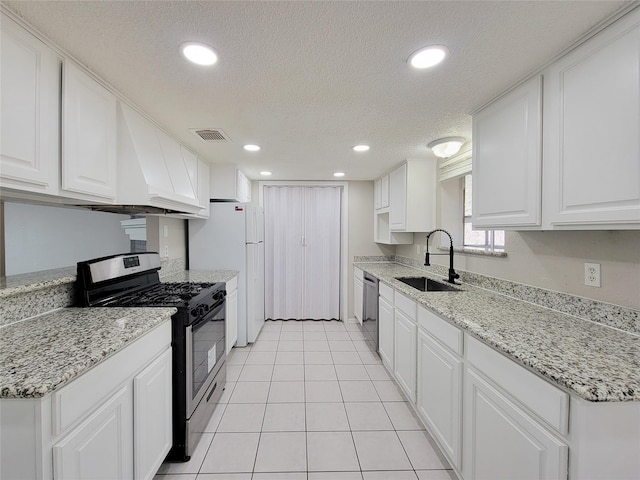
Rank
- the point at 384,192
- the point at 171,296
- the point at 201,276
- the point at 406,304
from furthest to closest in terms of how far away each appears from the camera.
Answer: the point at 384,192 < the point at 201,276 < the point at 406,304 < the point at 171,296

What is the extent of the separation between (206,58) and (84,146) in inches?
31.5

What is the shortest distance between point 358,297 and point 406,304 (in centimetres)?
181

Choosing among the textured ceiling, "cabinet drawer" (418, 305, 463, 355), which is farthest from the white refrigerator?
"cabinet drawer" (418, 305, 463, 355)

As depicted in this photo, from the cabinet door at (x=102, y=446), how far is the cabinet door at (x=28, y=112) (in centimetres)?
97

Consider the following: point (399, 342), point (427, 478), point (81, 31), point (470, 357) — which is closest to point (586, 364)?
point (470, 357)

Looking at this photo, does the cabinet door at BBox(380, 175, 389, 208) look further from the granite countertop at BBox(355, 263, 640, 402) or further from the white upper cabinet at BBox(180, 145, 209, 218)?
the white upper cabinet at BBox(180, 145, 209, 218)

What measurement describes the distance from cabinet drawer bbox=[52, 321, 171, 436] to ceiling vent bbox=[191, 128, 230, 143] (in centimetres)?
156

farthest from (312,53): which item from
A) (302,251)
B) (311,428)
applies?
(302,251)

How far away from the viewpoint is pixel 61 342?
3.68 ft

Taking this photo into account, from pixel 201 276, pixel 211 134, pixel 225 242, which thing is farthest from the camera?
pixel 225 242

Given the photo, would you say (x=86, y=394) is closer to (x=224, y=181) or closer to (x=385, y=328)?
(x=385, y=328)

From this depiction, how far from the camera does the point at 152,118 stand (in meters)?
2.00

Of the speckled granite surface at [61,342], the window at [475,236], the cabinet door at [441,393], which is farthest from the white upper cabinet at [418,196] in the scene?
the speckled granite surface at [61,342]

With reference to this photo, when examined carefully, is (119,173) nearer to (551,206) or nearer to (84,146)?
(84,146)
